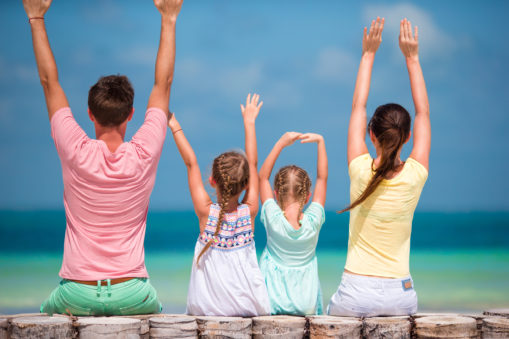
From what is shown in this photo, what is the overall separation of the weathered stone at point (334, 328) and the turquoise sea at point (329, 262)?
385cm

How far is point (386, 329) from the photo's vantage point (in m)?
2.79

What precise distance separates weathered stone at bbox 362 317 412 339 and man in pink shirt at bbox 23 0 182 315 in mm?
1022

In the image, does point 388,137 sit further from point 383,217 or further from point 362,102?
point 383,217

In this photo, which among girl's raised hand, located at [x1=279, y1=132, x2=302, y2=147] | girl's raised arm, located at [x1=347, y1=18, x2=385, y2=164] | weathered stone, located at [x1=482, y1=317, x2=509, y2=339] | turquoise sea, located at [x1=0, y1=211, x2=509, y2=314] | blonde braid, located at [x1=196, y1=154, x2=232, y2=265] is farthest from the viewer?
turquoise sea, located at [x1=0, y1=211, x2=509, y2=314]

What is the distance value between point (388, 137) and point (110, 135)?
131cm

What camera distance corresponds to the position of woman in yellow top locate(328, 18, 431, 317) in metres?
2.93

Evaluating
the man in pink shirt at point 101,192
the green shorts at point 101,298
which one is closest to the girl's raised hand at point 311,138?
the man in pink shirt at point 101,192

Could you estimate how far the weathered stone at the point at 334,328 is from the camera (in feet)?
8.98

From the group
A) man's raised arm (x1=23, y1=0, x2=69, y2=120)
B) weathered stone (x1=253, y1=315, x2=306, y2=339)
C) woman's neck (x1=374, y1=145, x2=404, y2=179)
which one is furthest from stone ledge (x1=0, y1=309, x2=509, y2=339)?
man's raised arm (x1=23, y1=0, x2=69, y2=120)

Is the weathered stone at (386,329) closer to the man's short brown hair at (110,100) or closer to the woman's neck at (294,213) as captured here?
the woman's neck at (294,213)

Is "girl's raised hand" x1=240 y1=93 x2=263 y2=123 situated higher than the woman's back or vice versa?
"girl's raised hand" x1=240 y1=93 x2=263 y2=123

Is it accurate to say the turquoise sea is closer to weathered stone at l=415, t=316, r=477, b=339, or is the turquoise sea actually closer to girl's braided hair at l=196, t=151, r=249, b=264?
girl's braided hair at l=196, t=151, r=249, b=264

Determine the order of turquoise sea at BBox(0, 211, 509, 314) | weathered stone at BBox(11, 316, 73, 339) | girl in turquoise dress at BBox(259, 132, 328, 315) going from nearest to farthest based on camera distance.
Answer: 1. weathered stone at BBox(11, 316, 73, 339)
2. girl in turquoise dress at BBox(259, 132, 328, 315)
3. turquoise sea at BBox(0, 211, 509, 314)

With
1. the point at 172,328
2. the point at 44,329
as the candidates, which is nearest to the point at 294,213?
the point at 172,328
